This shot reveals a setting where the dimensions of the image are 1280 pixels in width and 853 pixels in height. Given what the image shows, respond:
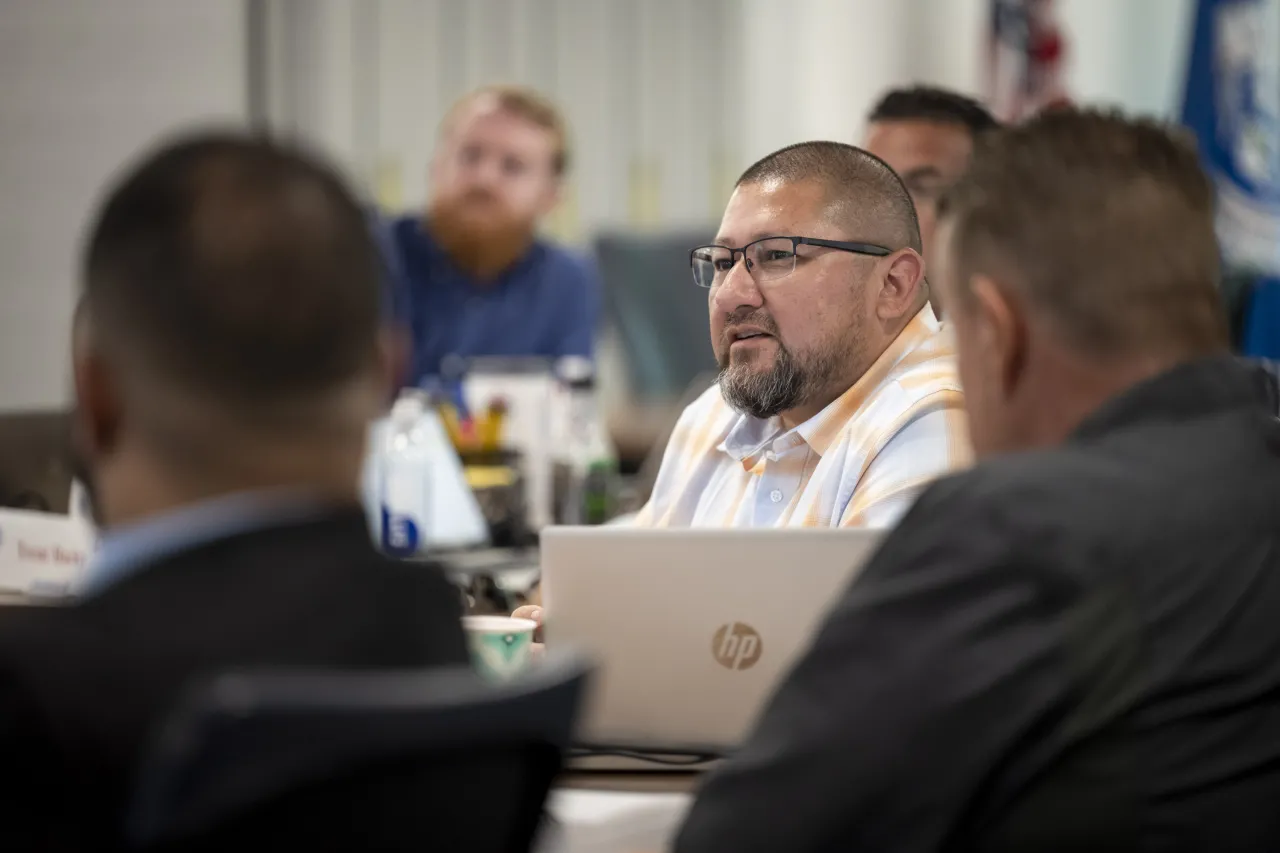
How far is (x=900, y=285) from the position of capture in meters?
1.86

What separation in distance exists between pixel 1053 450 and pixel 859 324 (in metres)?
0.88

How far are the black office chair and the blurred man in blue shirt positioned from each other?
2.92 m

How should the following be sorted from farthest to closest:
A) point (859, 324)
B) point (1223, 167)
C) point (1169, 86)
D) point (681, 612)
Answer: point (1169, 86) < point (1223, 167) < point (859, 324) < point (681, 612)

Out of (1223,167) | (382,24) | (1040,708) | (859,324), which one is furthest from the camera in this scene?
(382,24)

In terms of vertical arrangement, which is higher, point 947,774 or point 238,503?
point 238,503

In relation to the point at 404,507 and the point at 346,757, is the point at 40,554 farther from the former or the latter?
the point at 346,757

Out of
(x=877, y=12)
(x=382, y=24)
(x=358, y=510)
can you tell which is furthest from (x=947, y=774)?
(x=382, y=24)

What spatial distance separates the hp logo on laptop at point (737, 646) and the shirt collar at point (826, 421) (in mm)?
546

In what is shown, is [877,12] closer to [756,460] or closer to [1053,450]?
[756,460]

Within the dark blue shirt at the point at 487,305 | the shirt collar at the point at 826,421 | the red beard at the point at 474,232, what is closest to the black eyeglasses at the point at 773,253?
the shirt collar at the point at 826,421

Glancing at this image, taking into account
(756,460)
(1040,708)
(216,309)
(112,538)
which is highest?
(216,309)

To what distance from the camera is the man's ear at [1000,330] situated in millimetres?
1080

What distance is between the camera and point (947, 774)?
93 cm

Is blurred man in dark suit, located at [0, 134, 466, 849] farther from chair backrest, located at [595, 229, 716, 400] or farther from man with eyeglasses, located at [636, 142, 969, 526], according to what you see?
chair backrest, located at [595, 229, 716, 400]
